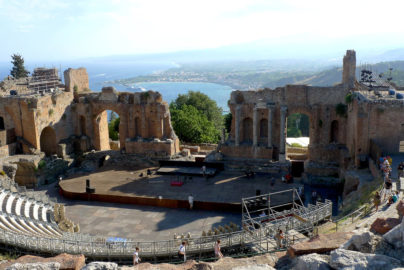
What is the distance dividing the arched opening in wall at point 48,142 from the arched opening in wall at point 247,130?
59.4ft

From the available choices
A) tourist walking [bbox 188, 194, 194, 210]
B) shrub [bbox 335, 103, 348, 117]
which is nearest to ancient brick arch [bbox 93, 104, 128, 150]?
tourist walking [bbox 188, 194, 194, 210]

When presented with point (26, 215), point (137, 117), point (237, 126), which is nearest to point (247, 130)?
point (237, 126)

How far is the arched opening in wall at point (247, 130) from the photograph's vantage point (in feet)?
117

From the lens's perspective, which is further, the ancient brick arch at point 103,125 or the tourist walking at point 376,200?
the ancient brick arch at point 103,125

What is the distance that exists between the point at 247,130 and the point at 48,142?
19.2 metres

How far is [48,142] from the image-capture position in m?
37.8

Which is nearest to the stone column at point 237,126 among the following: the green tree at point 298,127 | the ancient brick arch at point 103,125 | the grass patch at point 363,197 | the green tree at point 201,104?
the ancient brick arch at point 103,125

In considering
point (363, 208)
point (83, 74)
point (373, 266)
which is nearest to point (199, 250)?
point (363, 208)

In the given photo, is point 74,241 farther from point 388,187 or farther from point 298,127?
point 298,127

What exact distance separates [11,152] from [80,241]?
60.0 feet

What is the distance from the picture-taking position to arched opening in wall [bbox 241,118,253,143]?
3559 cm

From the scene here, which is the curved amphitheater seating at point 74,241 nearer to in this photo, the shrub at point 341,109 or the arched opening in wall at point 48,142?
the shrub at point 341,109

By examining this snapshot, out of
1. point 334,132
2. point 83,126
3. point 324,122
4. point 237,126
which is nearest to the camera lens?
point 324,122

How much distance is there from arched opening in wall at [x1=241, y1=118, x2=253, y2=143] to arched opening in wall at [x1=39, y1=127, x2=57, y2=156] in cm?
1810
